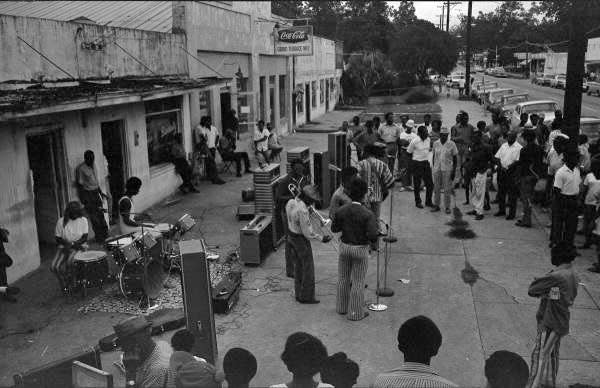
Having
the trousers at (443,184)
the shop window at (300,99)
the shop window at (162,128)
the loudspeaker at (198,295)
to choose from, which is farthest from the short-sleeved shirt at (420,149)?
the shop window at (300,99)

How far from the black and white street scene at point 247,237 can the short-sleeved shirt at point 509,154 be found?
5 cm

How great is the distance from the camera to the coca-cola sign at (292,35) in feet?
73.9

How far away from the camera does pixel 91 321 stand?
793cm

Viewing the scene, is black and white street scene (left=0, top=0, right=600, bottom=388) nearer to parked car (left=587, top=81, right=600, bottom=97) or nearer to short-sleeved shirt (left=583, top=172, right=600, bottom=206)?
short-sleeved shirt (left=583, top=172, right=600, bottom=206)

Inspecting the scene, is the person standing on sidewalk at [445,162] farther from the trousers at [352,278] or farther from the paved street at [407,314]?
the trousers at [352,278]

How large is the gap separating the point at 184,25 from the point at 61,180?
742 centimetres

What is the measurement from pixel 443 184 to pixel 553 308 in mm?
7443

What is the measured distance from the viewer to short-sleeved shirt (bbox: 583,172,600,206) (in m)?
9.74

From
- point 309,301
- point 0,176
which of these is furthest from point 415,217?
point 0,176

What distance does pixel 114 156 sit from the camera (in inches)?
521

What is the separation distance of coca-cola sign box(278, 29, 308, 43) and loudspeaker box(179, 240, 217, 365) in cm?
1743

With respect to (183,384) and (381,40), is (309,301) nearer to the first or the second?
(183,384)

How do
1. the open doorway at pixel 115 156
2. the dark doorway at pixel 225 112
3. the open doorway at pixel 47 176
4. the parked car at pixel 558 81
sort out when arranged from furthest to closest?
the parked car at pixel 558 81, the dark doorway at pixel 225 112, the open doorway at pixel 115 156, the open doorway at pixel 47 176

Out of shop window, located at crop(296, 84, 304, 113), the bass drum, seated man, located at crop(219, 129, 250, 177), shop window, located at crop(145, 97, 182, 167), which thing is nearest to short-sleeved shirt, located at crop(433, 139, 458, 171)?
the bass drum
